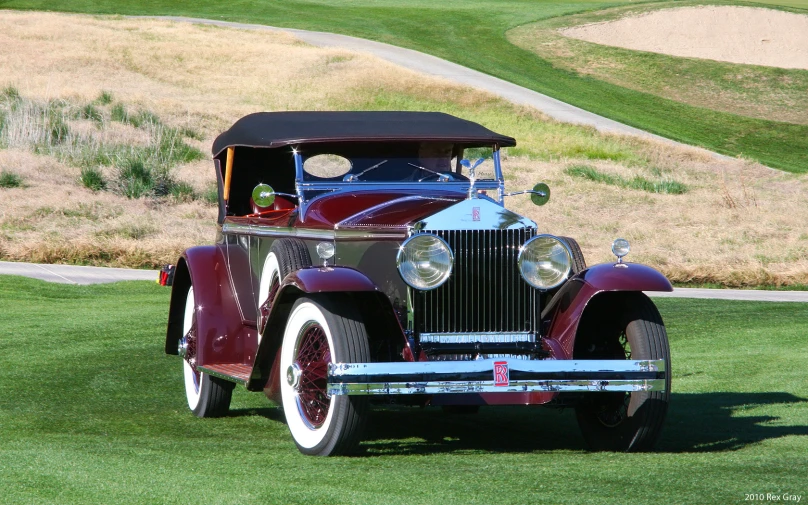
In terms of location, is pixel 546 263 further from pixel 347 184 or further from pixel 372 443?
pixel 347 184

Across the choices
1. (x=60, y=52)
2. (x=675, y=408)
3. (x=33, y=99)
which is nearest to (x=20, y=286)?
(x=675, y=408)

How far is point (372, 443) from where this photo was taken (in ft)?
20.8

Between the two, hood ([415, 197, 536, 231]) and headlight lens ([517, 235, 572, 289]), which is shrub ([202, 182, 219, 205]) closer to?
hood ([415, 197, 536, 231])

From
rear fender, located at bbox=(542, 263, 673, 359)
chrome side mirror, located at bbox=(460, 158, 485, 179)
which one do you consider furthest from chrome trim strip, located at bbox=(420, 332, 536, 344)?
chrome side mirror, located at bbox=(460, 158, 485, 179)

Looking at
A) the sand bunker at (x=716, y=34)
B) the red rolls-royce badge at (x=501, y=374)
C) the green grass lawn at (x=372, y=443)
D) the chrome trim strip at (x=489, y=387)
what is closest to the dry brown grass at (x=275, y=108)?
the green grass lawn at (x=372, y=443)

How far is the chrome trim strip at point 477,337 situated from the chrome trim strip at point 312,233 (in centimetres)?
58

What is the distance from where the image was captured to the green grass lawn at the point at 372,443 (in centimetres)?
482

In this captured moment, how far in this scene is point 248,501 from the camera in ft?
15.1

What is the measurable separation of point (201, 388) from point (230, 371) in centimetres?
71

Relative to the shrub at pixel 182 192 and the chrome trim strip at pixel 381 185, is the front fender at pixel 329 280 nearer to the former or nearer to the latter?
the chrome trim strip at pixel 381 185

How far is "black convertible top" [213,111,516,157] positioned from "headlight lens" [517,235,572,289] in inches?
50.8

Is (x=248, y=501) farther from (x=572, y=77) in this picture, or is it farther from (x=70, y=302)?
(x=572, y=77)

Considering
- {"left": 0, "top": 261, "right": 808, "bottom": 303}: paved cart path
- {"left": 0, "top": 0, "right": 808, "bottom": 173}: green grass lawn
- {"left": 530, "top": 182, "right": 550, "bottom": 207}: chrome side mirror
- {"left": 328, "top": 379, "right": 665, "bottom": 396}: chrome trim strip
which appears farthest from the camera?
{"left": 0, "top": 0, "right": 808, "bottom": 173}: green grass lawn

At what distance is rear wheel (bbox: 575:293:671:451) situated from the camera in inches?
237
